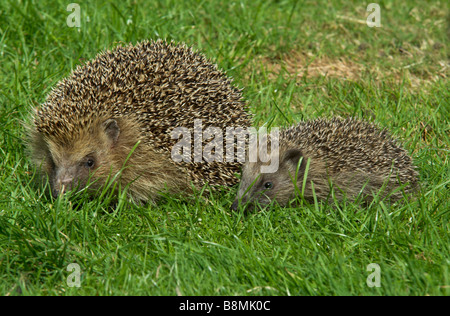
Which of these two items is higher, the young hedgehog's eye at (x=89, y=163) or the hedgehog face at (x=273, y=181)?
the young hedgehog's eye at (x=89, y=163)

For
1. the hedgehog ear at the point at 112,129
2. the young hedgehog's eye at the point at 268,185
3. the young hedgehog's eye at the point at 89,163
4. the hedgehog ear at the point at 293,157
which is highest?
the hedgehog ear at the point at 112,129

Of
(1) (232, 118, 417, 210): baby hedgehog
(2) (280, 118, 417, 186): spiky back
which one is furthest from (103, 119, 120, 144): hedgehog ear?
(2) (280, 118, 417, 186): spiky back

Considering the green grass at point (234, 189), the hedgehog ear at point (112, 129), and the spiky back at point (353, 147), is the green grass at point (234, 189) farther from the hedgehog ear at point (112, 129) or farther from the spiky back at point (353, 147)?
the hedgehog ear at point (112, 129)

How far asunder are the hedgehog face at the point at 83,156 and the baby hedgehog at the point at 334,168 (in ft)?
4.98

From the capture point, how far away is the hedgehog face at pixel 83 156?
20.4 ft

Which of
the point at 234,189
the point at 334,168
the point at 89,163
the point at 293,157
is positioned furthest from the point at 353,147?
the point at 89,163

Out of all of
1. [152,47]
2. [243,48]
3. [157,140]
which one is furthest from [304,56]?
[157,140]

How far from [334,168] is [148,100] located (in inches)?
84.8

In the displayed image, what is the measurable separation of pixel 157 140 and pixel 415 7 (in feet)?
21.6

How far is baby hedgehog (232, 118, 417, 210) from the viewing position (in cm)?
623

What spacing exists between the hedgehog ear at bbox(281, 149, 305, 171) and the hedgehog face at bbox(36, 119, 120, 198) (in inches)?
72.4

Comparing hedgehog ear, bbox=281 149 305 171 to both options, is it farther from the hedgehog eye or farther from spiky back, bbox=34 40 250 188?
spiky back, bbox=34 40 250 188

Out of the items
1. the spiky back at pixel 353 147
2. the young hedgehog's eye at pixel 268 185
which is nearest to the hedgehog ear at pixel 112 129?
the young hedgehog's eye at pixel 268 185

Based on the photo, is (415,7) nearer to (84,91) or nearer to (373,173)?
(373,173)
